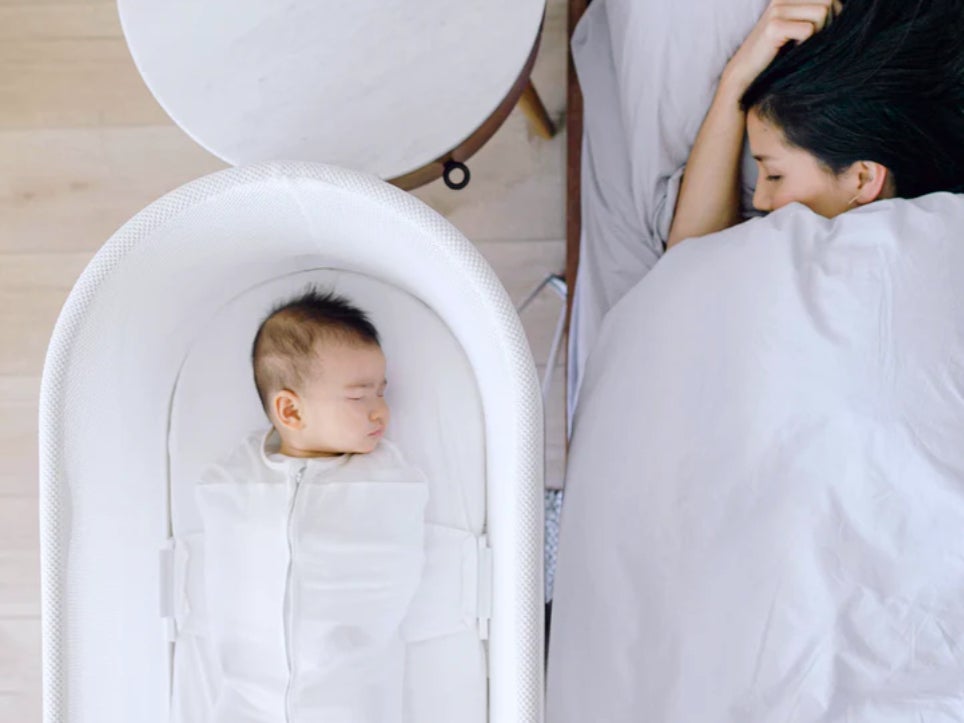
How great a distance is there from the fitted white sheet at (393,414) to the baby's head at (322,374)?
45mm

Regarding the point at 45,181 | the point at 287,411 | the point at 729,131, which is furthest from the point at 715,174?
the point at 45,181

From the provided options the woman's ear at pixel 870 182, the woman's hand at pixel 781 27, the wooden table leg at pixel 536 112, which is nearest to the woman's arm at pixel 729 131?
the woman's hand at pixel 781 27

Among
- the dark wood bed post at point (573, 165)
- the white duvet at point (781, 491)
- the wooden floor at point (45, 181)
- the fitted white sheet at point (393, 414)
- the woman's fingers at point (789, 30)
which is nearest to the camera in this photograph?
the white duvet at point (781, 491)


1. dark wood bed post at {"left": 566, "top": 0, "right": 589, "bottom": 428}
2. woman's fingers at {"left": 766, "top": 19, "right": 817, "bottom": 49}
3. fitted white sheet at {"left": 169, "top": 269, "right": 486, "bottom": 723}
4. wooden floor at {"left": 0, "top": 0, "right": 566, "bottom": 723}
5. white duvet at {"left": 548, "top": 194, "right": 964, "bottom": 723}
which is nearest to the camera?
white duvet at {"left": 548, "top": 194, "right": 964, "bottom": 723}

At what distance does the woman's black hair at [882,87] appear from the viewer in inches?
33.9

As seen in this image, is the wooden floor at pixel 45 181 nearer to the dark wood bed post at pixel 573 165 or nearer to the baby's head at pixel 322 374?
the dark wood bed post at pixel 573 165

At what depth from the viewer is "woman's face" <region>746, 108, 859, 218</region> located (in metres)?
0.91

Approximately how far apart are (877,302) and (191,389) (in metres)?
0.76

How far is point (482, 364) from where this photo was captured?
0.93 m

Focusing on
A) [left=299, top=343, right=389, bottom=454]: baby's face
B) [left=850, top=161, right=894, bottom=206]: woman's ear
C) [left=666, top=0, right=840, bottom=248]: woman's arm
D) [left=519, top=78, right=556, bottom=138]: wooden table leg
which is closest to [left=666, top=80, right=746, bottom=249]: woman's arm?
[left=666, top=0, right=840, bottom=248]: woman's arm

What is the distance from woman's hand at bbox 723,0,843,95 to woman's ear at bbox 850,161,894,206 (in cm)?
14

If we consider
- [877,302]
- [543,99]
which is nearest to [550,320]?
[543,99]

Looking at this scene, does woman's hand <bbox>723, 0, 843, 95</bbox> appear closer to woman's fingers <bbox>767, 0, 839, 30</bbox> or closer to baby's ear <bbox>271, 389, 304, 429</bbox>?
woman's fingers <bbox>767, 0, 839, 30</bbox>

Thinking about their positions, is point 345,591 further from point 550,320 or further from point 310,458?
point 550,320
